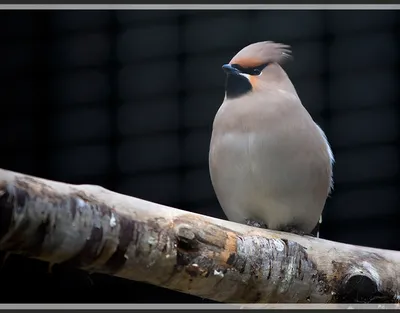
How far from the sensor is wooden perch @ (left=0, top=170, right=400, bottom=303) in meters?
1.09

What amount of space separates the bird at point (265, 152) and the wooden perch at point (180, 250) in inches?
5.5

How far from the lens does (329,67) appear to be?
1.87 meters

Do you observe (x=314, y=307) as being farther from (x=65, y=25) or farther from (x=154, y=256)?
(x=65, y=25)

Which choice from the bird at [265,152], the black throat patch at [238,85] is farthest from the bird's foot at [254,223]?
the black throat patch at [238,85]

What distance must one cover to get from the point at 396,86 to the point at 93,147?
29.2 inches

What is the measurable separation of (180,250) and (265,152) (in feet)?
1.47

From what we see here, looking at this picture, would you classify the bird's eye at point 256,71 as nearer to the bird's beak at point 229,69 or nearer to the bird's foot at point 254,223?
the bird's beak at point 229,69

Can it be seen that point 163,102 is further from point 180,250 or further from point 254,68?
point 180,250

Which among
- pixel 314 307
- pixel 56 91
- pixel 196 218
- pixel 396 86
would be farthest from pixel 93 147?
pixel 396 86

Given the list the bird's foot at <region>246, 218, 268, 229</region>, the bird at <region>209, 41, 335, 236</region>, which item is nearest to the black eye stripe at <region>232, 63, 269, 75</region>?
the bird at <region>209, 41, 335, 236</region>

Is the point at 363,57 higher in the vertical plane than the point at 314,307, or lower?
higher

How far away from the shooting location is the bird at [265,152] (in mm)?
1646

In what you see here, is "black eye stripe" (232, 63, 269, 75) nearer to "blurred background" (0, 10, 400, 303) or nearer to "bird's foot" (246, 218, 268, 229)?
"blurred background" (0, 10, 400, 303)

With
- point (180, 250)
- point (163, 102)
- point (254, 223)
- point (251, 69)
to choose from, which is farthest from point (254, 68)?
point (180, 250)
